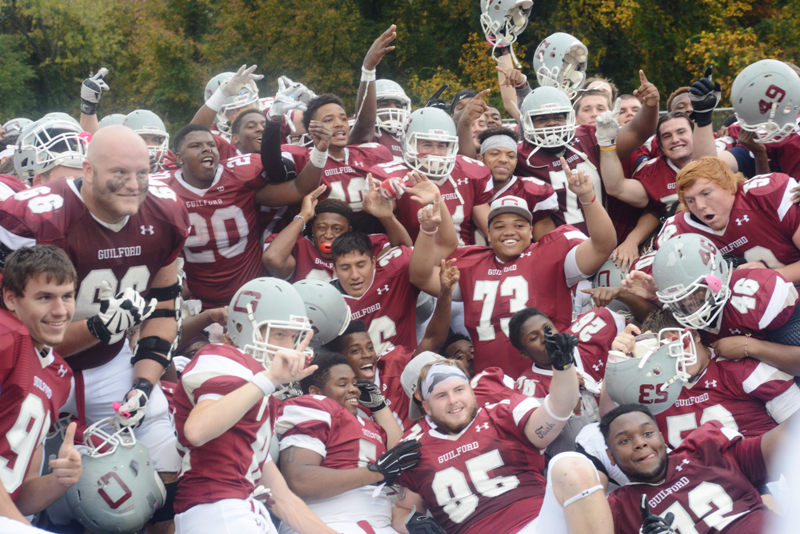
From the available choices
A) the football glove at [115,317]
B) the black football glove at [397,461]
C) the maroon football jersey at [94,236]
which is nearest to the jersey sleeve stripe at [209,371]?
the football glove at [115,317]

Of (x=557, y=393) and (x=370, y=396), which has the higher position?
(x=557, y=393)

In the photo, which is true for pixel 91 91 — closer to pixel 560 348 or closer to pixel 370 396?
pixel 370 396

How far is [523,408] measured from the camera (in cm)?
388

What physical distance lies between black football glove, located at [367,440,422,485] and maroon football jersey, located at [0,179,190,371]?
59.8 inches

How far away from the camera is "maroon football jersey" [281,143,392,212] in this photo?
18.7 feet

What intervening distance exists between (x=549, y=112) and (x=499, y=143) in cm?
46

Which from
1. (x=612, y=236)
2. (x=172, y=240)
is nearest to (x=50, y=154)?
(x=172, y=240)

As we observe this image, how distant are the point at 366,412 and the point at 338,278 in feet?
3.55

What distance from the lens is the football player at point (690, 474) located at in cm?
348

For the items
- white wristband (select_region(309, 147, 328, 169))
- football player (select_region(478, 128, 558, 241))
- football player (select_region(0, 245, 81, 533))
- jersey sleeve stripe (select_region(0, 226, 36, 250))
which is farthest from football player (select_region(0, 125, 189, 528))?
football player (select_region(478, 128, 558, 241))

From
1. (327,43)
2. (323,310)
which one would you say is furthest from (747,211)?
(327,43)

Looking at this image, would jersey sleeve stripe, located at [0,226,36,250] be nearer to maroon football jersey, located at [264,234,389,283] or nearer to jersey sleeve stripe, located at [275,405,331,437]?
jersey sleeve stripe, located at [275,405,331,437]

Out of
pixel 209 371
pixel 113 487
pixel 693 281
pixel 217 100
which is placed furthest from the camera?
pixel 217 100

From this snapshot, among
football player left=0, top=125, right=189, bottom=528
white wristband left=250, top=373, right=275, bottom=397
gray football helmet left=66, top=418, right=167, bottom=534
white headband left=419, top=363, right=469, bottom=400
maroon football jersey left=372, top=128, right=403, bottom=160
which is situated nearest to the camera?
white wristband left=250, top=373, right=275, bottom=397
